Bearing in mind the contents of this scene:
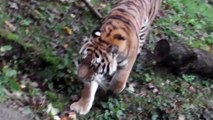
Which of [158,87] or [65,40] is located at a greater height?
[65,40]

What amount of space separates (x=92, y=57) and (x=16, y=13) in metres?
1.57

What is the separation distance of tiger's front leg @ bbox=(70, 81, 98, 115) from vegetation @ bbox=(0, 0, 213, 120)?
0.11 m

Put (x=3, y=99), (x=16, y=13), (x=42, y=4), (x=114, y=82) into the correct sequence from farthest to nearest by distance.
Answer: (x=42, y=4) → (x=16, y=13) → (x=114, y=82) → (x=3, y=99)

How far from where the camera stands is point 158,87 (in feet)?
20.8

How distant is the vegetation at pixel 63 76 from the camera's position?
5160 mm

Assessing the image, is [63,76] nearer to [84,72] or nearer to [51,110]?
[51,110]

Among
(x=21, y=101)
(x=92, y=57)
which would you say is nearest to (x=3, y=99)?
(x=21, y=101)

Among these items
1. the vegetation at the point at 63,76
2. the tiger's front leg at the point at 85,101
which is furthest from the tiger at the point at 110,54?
the vegetation at the point at 63,76

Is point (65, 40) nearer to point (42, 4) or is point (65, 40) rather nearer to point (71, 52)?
point (71, 52)

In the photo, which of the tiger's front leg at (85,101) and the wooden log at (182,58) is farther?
the wooden log at (182,58)

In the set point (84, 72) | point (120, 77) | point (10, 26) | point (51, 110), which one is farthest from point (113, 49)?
point (10, 26)

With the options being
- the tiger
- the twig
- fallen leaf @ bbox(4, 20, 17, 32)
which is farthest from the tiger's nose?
the twig

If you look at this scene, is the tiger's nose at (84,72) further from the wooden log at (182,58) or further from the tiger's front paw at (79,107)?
the wooden log at (182,58)

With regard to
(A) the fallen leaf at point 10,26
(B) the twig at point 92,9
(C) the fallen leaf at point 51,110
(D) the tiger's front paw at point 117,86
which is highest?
(A) the fallen leaf at point 10,26
